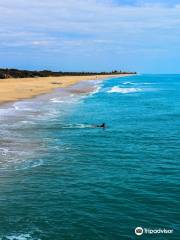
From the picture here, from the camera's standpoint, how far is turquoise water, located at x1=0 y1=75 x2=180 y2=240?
1370cm

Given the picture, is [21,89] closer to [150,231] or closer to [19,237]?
[19,237]

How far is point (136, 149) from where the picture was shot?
25.1 meters

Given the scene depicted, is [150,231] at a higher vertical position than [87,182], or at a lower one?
lower

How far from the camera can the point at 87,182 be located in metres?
18.2

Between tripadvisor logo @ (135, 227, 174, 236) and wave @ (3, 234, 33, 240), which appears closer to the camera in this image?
wave @ (3, 234, 33, 240)

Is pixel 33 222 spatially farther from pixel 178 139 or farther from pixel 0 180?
pixel 178 139

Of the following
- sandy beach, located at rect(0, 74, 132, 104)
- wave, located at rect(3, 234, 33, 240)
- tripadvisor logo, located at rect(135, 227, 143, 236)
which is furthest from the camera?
sandy beach, located at rect(0, 74, 132, 104)

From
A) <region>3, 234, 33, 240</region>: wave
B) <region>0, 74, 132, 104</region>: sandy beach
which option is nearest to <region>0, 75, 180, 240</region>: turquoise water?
<region>3, 234, 33, 240</region>: wave

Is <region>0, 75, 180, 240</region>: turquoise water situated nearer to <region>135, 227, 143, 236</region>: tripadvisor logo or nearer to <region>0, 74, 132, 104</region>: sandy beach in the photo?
<region>135, 227, 143, 236</region>: tripadvisor logo

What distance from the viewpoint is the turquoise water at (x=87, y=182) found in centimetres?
1370

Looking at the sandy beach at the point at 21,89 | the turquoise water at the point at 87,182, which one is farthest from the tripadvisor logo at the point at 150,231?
the sandy beach at the point at 21,89

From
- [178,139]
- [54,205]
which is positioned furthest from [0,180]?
[178,139]

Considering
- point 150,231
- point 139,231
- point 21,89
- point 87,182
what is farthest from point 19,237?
point 21,89

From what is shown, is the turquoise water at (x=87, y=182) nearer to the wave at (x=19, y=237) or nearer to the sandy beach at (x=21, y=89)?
the wave at (x=19, y=237)
